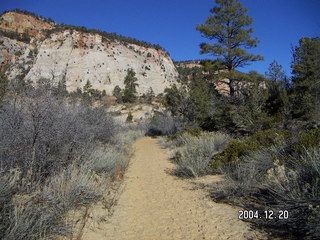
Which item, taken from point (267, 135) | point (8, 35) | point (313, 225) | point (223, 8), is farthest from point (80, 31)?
point (313, 225)

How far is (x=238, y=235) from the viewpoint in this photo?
3.12 meters

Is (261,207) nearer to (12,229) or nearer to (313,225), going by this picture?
(313,225)

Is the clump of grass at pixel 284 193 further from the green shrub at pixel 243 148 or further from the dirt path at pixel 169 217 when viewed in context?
the green shrub at pixel 243 148

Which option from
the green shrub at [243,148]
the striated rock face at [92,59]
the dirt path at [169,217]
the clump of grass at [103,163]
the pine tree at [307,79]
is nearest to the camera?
the dirt path at [169,217]

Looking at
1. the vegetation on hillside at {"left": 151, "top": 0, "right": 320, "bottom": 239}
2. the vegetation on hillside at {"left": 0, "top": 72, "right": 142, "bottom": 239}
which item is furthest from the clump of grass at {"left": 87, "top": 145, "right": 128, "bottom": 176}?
the vegetation on hillside at {"left": 151, "top": 0, "right": 320, "bottom": 239}

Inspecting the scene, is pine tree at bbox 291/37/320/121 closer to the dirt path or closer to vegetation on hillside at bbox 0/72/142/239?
the dirt path

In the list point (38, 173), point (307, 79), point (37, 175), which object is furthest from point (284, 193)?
point (307, 79)

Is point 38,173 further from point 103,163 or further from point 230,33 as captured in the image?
point 230,33

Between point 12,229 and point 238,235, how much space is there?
2.71m
